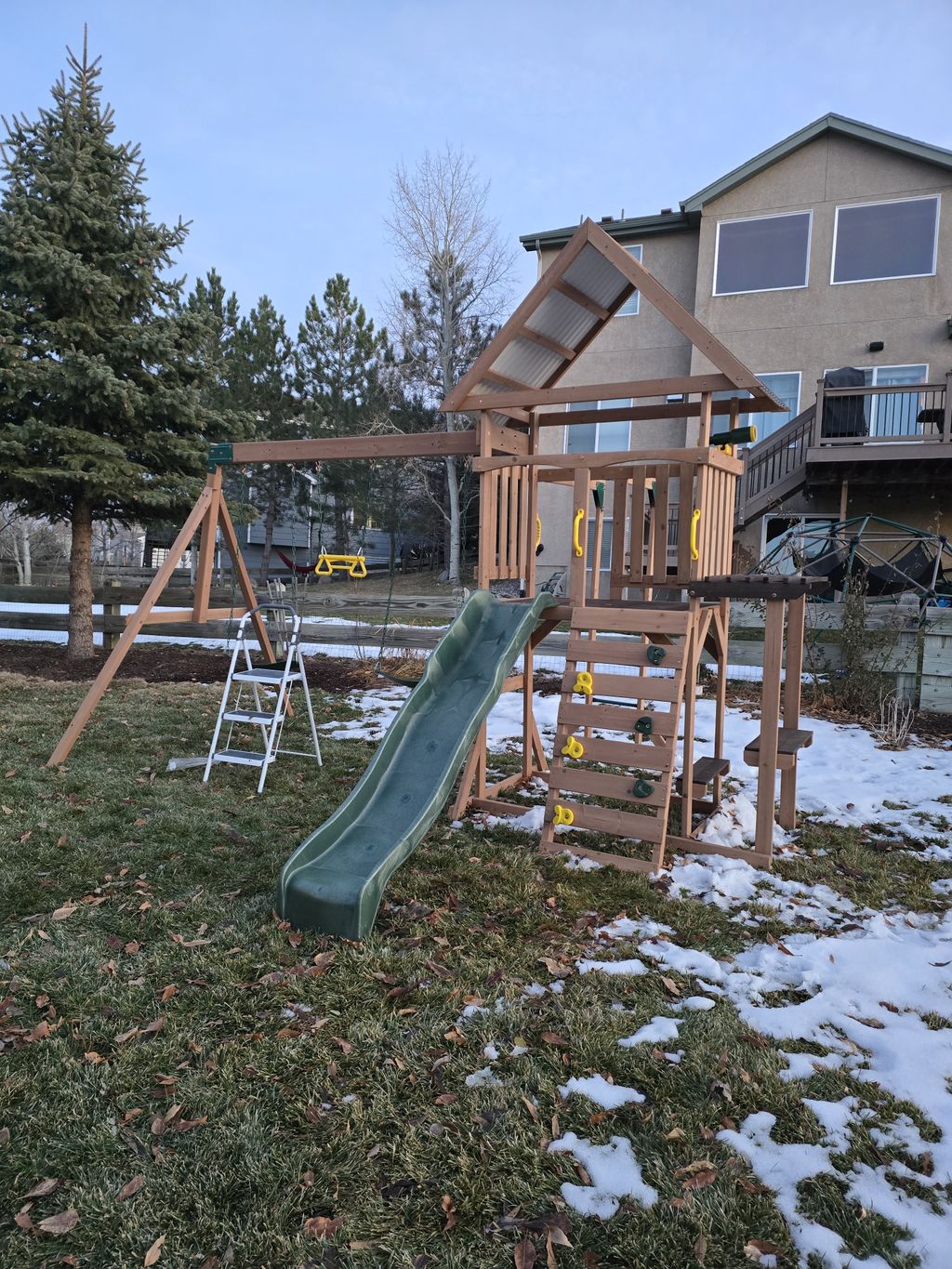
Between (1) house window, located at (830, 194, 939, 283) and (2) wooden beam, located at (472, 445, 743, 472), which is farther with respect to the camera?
(1) house window, located at (830, 194, 939, 283)

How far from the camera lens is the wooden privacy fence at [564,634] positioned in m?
8.11

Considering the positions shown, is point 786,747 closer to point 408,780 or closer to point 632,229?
point 408,780

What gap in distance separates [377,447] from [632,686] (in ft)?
9.47

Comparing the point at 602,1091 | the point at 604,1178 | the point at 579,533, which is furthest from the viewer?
the point at 579,533

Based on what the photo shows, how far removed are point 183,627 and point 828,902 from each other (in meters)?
10.4

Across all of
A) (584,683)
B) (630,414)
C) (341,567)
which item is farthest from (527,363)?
(341,567)

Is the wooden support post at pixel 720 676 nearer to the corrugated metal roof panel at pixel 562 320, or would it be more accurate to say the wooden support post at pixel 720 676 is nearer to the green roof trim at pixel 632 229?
the corrugated metal roof panel at pixel 562 320

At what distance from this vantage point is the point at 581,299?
5676 mm

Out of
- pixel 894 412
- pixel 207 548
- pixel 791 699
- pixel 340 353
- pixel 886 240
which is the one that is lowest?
pixel 791 699

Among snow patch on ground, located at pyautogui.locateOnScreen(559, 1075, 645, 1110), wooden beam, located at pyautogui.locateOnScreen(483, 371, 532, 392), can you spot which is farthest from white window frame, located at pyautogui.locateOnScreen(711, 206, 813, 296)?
snow patch on ground, located at pyautogui.locateOnScreen(559, 1075, 645, 1110)

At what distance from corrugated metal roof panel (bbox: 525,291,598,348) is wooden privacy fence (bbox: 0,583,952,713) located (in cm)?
343

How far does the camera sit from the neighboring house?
14.2 m

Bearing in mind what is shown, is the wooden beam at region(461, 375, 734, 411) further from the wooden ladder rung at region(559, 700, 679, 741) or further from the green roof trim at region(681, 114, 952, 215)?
the green roof trim at region(681, 114, 952, 215)

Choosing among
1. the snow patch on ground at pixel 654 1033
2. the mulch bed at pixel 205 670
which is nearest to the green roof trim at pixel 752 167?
the mulch bed at pixel 205 670
